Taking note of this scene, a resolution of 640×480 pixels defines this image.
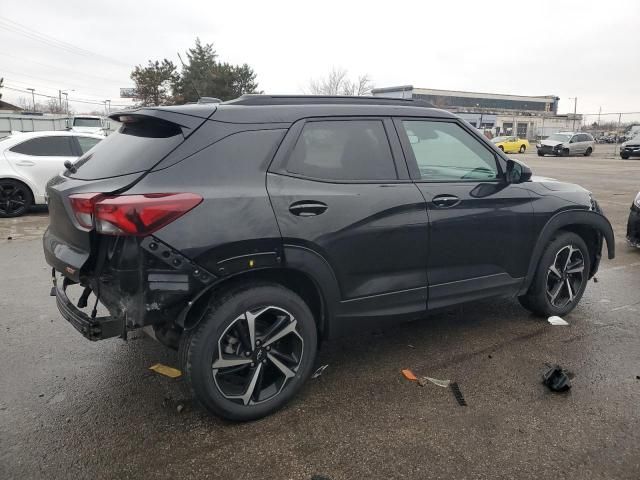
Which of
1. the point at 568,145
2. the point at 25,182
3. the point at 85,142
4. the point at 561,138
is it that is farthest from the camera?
the point at 561,138

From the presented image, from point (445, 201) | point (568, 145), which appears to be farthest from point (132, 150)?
point (568, 145)

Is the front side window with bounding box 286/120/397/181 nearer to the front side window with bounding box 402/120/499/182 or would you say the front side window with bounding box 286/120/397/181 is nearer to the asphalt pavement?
the front side window with bounding box 402/120/499/182

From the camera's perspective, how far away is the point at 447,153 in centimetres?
360

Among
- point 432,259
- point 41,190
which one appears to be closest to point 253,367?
point 432,259

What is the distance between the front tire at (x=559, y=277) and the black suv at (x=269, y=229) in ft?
2.06

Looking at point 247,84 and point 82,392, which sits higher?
point 247,84

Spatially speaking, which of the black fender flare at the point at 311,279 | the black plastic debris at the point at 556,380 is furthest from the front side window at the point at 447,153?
the black plastic debris at the point at 556,380

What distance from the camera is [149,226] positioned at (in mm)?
2373

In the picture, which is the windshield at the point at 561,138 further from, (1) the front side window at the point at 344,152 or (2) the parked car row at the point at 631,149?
(1) the front side window at the point at 344,152

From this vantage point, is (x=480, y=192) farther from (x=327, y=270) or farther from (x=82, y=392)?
(x=82, y=392)

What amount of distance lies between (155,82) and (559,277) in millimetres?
48878

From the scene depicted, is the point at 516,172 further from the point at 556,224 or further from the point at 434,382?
the point at 434,382

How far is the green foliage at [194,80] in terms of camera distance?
139ft

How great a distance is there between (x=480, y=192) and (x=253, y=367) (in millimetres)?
2023
